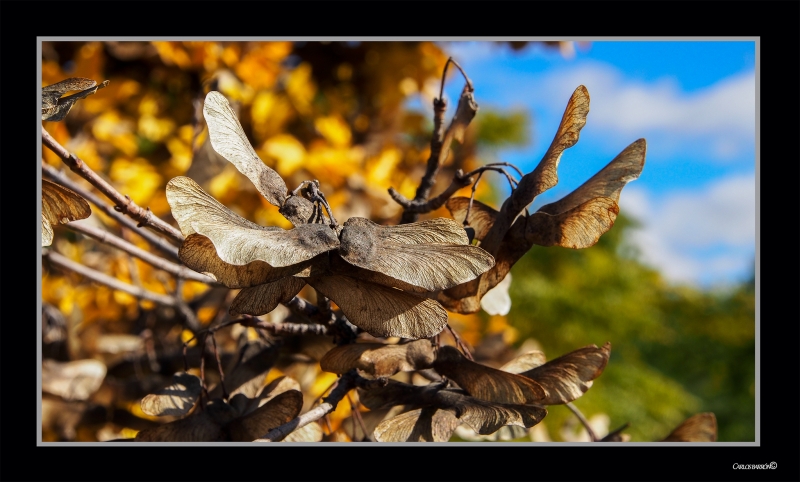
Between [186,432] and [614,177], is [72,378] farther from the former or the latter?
[614,177]

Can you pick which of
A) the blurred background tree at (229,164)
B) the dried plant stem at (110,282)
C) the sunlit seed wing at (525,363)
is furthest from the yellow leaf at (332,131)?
the sunlit seed wing at (525,363)

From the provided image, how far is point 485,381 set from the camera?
44 centimetres

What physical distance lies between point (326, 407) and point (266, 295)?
119 millimetres

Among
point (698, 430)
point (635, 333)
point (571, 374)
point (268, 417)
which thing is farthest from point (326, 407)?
point (635, 333)

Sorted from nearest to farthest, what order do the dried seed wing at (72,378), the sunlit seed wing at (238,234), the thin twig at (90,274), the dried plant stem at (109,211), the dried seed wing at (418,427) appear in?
the sunlit seed wing at (238,234) < the dried seed wing at (418,427) < the dried plant stem at (109,211) < the thin twig at (90,274) < the dried seed wing at (72,378)

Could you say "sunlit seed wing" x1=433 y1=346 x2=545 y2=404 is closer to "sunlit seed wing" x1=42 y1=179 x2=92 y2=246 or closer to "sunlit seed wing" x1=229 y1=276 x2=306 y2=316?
"sunlit seed wing" x1=229 y1=276 x2=306 y2=316

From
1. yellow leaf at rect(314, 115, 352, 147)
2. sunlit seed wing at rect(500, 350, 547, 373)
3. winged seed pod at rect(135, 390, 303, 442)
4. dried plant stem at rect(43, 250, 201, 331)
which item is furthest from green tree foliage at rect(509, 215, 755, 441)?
winged seed pod at rect(135, 390, 303, 442)

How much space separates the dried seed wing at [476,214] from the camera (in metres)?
0.50

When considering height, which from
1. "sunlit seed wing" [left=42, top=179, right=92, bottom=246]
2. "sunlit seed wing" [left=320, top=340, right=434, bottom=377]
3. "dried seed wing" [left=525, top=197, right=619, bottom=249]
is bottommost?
"sunlit seed wing" [left=320, top=340, right=434, bottom=377]

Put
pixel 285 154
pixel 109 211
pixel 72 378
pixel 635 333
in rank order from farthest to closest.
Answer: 1. pixel 635 333
2. pixel 285 154
3. pixel 72 378
4. pixel 109 211

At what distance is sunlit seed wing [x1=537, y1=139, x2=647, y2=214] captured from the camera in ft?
1.34

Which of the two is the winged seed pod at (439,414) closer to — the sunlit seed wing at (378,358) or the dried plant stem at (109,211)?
the sunlit seed wing at (378,358)

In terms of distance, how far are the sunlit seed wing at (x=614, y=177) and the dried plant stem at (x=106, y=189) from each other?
265mm
